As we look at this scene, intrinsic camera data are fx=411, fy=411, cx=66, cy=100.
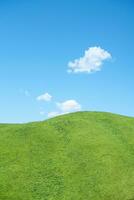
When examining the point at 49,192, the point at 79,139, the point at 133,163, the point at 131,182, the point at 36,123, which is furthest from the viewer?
the point at 36,123

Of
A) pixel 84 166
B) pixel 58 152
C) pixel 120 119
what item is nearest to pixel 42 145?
pixel 58 152

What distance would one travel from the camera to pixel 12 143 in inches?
2244

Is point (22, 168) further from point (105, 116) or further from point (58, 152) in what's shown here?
point (105, 116)

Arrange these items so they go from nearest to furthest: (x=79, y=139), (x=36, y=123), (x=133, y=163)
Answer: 1. (x=133, y=163)
2. (x=79, y=139)
3. (x=36, y=123)

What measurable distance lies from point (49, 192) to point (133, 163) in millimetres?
13161

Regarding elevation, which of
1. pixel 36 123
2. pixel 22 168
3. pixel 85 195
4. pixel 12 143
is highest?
pixel 36 123

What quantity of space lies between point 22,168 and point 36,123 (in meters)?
13.4

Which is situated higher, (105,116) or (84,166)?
(105,116)

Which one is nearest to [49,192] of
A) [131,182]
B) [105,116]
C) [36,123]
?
[131,182]

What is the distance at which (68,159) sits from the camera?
53781 millimetres

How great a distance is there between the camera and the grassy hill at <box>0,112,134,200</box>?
158 feet

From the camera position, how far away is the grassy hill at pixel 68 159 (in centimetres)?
4812

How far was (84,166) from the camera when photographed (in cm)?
5272

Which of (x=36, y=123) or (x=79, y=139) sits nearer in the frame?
(x=79, y=139)
